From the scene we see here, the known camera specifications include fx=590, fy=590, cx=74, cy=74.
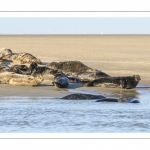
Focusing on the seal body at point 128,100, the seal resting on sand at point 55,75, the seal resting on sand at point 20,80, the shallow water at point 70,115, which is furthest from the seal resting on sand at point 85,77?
the seal body at point 128,100

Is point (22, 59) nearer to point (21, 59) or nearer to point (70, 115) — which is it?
point (21, 59)

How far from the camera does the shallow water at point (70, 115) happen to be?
945cm

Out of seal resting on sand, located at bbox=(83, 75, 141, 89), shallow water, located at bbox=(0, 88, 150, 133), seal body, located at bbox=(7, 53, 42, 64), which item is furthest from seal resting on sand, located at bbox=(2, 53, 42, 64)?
shallow water, located at bbox=(0, 88, 150, 133)

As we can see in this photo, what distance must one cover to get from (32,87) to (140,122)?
4.99m

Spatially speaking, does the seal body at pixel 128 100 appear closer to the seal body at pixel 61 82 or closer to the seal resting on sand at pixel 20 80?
the seal body at pixel 61 82

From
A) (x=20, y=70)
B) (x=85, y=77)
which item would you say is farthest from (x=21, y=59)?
(x=85, y=77)

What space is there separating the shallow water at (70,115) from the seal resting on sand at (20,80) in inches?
70.0

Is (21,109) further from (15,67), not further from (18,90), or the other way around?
(15,67)

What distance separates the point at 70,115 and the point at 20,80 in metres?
4.33

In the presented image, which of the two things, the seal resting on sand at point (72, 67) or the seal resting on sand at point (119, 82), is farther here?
the seal resting on sand at point (72, 67)

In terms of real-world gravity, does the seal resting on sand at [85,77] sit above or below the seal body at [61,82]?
above

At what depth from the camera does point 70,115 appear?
1065 centimetres
